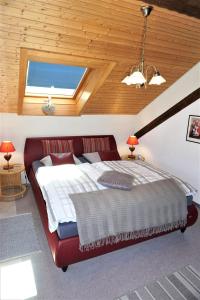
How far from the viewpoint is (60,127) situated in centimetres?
425

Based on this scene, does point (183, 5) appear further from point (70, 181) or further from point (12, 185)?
point (12, 185)

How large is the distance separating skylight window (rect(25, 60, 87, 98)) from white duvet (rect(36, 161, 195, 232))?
5.24ft

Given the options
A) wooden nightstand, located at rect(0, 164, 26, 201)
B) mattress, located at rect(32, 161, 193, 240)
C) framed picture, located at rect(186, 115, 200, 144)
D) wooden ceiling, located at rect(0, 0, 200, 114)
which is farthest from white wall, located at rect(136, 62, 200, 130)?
mattress, located at rect(32, 161, 193, 240)

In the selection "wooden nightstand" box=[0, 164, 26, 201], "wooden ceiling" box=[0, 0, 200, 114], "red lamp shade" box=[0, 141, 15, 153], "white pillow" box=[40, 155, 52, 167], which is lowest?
"wooden nightstand" box=[0, 164, 26, 201]

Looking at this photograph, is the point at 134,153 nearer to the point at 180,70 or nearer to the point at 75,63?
the point at 180,70

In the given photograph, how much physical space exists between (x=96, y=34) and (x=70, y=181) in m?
1.83

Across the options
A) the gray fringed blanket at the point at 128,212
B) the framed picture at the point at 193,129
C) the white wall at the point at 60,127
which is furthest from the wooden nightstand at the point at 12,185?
the framed picture at the point at 193,129

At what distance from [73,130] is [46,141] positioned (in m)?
0.67

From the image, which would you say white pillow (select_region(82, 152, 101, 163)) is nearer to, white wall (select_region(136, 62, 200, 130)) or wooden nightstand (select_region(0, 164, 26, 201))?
wooden nightstand (select_region(0, 164, 26, 201))

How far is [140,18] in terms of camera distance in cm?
236

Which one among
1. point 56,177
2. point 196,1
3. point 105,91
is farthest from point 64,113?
point 196,1

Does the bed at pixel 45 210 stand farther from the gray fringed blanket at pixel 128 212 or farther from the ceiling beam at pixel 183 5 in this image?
the ceiling beam at pixel 183 5

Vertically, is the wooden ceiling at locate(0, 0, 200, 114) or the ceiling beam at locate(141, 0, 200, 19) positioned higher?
the ceiling beam at locate(141, 0, 200, 19)

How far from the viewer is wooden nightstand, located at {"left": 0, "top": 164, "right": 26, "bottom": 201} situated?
3494 millimetres
